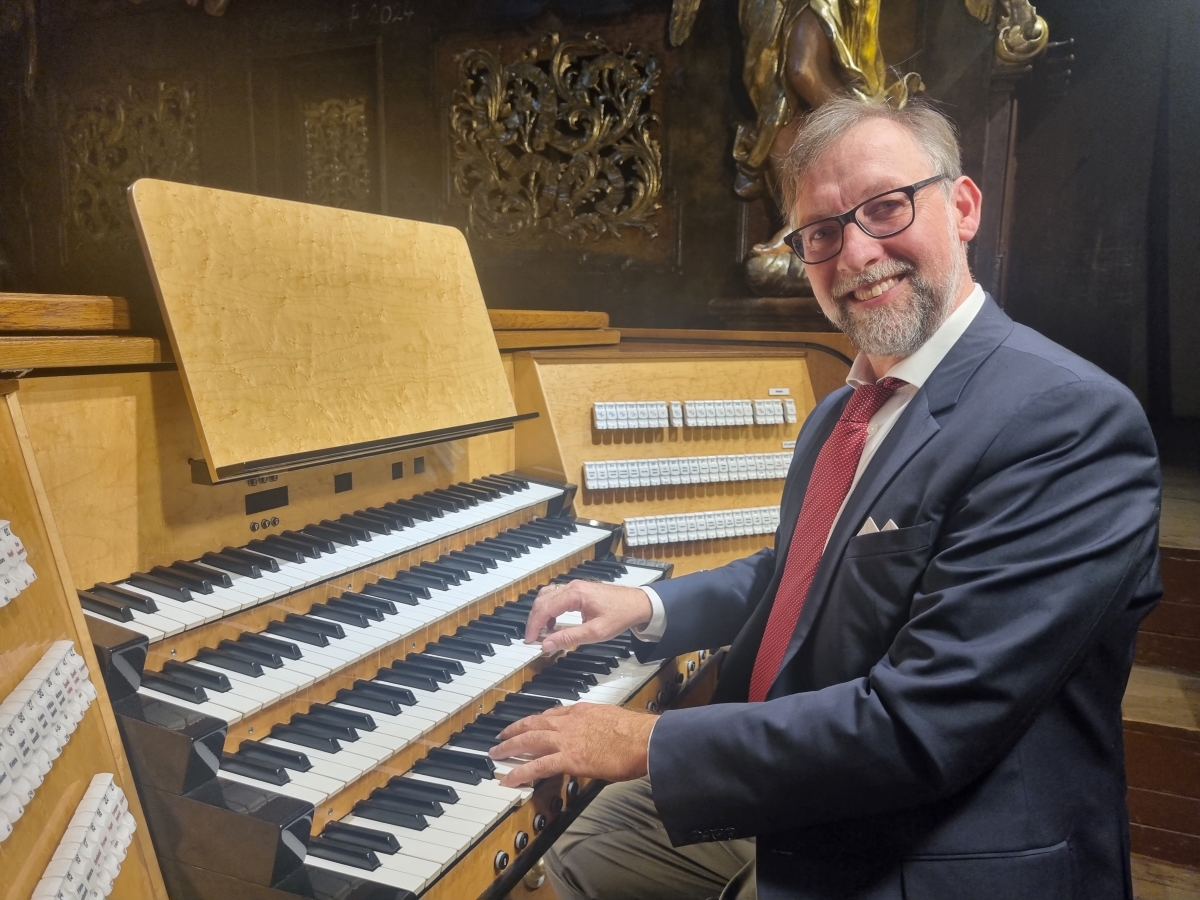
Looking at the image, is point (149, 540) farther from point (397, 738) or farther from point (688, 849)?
point (688, 849)

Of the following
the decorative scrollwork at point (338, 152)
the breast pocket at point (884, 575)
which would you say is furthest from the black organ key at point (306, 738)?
the decorative scrollwork at point (338, 152)

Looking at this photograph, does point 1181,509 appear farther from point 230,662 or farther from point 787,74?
point 230,662

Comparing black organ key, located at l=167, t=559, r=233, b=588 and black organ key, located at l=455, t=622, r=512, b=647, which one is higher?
black organ key, located at l=167, t=559, r=233, b=588

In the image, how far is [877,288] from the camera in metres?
1.46

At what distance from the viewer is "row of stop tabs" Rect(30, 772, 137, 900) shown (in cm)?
89

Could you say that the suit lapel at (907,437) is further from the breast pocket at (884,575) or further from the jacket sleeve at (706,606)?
the jacket sleeve at (706,606)

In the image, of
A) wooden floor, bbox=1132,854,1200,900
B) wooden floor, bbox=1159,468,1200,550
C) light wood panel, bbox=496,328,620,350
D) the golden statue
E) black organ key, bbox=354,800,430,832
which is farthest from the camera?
the golden statue

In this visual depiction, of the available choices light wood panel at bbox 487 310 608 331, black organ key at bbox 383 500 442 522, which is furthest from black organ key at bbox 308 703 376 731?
light wood panel at bbox 487 310 608 331

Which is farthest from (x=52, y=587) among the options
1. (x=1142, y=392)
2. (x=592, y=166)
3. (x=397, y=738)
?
(x=1142, y=392)

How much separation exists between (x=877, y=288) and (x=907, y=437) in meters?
0.30

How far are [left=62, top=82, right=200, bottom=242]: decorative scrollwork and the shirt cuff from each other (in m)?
4.14

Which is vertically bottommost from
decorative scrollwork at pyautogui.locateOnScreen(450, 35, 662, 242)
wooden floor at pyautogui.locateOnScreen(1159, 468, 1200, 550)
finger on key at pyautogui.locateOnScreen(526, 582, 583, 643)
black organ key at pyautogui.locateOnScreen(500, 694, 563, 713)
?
wooden floor at pyautogui.locateOnScreen(1159, 468, 1200, 550)

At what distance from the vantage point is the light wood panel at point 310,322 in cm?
139

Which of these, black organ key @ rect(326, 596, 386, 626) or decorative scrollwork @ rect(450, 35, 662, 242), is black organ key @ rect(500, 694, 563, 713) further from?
decorative scrollwork @ rect(450, 35, 662, 242)
